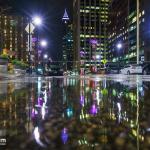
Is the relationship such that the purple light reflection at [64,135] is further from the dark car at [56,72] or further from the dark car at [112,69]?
the dark car at [112,69]

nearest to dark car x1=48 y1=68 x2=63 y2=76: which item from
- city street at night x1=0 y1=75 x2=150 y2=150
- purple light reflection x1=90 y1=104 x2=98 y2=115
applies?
purple light reflection x1=90 y1=104 x2=98 y2=115

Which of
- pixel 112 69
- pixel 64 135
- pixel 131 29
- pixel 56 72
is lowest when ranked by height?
pixel 64 135

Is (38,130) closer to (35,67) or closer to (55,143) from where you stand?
(55,143)

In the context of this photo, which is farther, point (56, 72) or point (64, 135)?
point (56, 72)

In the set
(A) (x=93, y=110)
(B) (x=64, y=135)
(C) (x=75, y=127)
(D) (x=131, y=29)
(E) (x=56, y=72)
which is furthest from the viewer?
(D) (x=131, y=29)

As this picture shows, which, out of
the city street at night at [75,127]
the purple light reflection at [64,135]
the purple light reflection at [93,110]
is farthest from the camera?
the purple light reflection at [93,110]

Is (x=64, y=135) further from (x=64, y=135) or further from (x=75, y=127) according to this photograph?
(x=75, y=127)

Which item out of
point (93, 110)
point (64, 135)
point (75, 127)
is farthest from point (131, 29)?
point (64, 135)

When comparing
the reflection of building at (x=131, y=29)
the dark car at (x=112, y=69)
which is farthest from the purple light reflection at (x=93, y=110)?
the reflection of building at (x=131, y=29)

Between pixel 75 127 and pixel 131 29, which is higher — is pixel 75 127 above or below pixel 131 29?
below

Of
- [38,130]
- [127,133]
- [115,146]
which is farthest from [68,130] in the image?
[115,146]

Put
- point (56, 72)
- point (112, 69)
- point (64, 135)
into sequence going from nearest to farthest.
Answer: point (64, 135) → point (56, 72) → point (112, 69)

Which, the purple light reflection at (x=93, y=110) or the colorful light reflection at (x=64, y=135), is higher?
the purple light reflection at (x=93, y=110)

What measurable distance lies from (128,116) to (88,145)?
2.69 m
